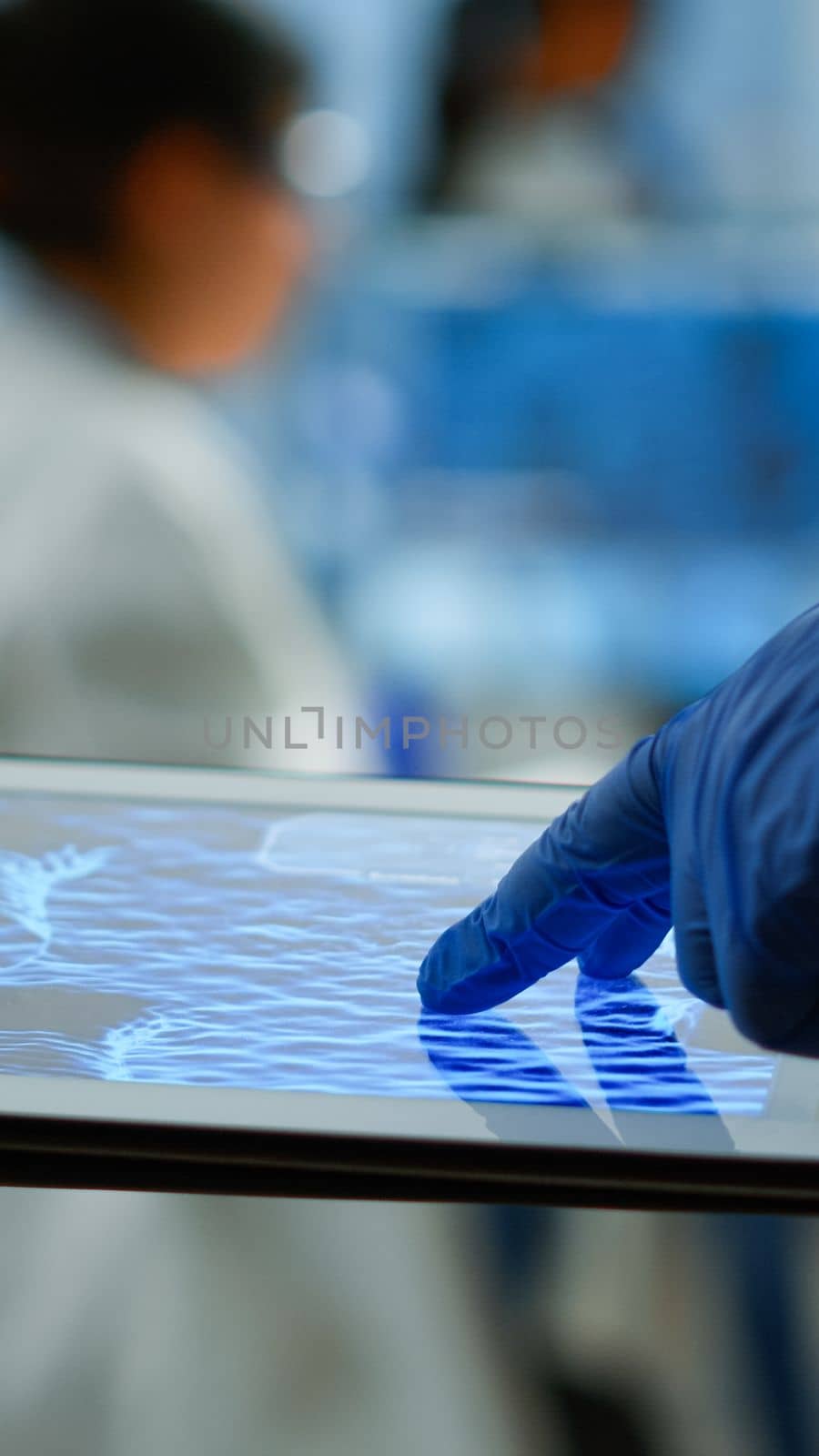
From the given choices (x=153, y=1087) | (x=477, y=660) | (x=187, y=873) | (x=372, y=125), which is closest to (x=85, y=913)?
(x=187, y=873)

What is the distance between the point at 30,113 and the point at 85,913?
1.52 metres

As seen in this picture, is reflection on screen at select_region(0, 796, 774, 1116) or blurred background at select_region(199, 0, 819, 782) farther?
blurred background at select_region(199, 0, 819, 782)

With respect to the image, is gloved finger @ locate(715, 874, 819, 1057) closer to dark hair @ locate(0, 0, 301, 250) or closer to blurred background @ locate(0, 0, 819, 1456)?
blurred background @ locate(0, 0, 819, 1456)

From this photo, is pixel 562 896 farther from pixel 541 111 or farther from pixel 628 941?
pixel 541 111

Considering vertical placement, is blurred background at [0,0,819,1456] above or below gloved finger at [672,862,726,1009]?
above

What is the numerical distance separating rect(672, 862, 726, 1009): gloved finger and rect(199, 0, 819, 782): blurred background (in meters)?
1.24

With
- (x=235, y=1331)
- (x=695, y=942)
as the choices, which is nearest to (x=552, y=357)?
(x=695, y=942)

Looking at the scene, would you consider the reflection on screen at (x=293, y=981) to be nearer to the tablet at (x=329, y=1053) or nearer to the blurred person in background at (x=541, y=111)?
the tablet at (x=329, y=1053)

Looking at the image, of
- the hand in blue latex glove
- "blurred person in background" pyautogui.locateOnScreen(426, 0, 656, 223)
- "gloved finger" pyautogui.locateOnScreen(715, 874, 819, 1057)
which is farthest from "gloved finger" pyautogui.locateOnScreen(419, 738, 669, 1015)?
"blurred person in background" pyautogui.locateOnScreen(426, 0, 656, 223)

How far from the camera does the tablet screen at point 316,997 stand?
23.6 inches

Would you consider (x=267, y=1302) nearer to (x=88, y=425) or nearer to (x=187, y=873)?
(x=187, y=873)

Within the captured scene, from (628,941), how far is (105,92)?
1657mm

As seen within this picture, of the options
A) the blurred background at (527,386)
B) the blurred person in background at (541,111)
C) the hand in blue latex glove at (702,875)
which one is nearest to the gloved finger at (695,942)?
the hand in blue latex glove at (702,875)

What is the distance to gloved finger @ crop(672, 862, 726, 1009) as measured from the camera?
2.10 ft
